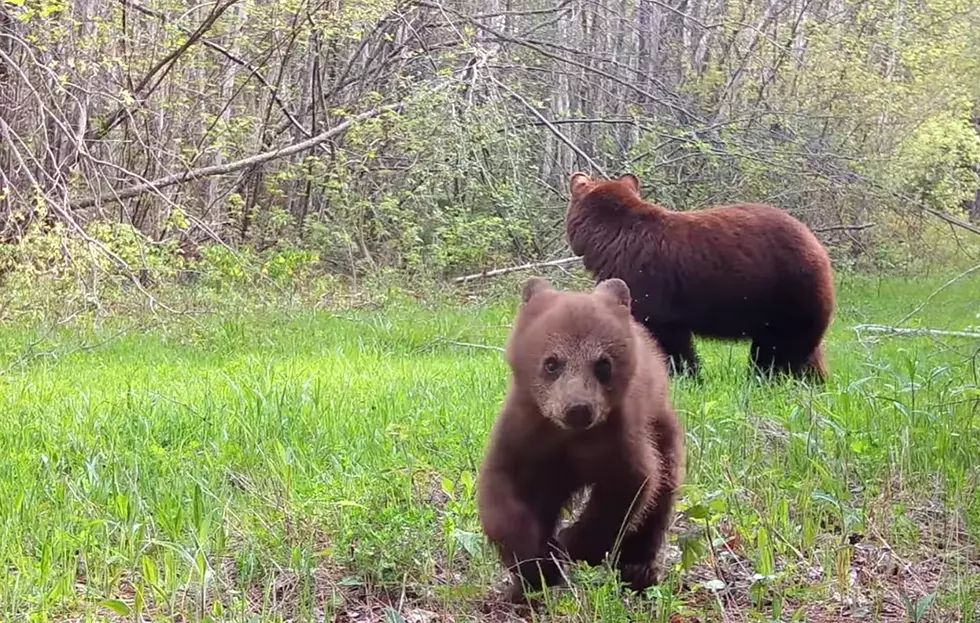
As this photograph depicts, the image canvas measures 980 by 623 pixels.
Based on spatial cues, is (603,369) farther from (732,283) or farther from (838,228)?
(838,228)

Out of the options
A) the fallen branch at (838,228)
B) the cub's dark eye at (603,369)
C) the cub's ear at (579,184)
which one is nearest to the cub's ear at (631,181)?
the cub's ear at (579,184)

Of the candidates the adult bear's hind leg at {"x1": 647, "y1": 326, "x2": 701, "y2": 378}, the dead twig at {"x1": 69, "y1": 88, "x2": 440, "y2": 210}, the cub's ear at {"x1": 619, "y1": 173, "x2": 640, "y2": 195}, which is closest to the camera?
the adult bear's hind leg at {"x1": 647, "y1": 326, "x2": 701, "y2": 378}

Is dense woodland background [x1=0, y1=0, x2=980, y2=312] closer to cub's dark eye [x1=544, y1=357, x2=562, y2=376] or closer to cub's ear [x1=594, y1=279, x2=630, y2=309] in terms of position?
cub's ear [x1=594, y1=279, x2=630, y2=309]

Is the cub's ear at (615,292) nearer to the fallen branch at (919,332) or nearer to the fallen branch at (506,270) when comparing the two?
the fallen branch at (919,332)

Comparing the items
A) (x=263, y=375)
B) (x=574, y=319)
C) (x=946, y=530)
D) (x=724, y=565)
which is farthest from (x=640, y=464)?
(x=263, y=375)

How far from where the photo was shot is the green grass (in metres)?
3.80

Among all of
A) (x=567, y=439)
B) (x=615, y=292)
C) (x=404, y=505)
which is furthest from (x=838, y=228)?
(x=567, y=439)

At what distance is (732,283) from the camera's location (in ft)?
27.6

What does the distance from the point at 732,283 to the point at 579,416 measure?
5409 millimetres

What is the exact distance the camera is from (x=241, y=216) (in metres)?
19.8

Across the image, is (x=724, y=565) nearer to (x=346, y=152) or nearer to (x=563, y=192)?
(x=563, y=192)

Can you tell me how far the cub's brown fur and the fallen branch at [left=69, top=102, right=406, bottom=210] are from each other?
11.3 meters

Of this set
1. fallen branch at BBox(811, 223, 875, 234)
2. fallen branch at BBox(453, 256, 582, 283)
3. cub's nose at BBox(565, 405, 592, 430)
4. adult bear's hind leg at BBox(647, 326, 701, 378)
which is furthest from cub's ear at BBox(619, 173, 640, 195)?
fallen branch at BBox(811, 223, 875, 234)

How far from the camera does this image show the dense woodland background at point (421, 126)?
14.0m
